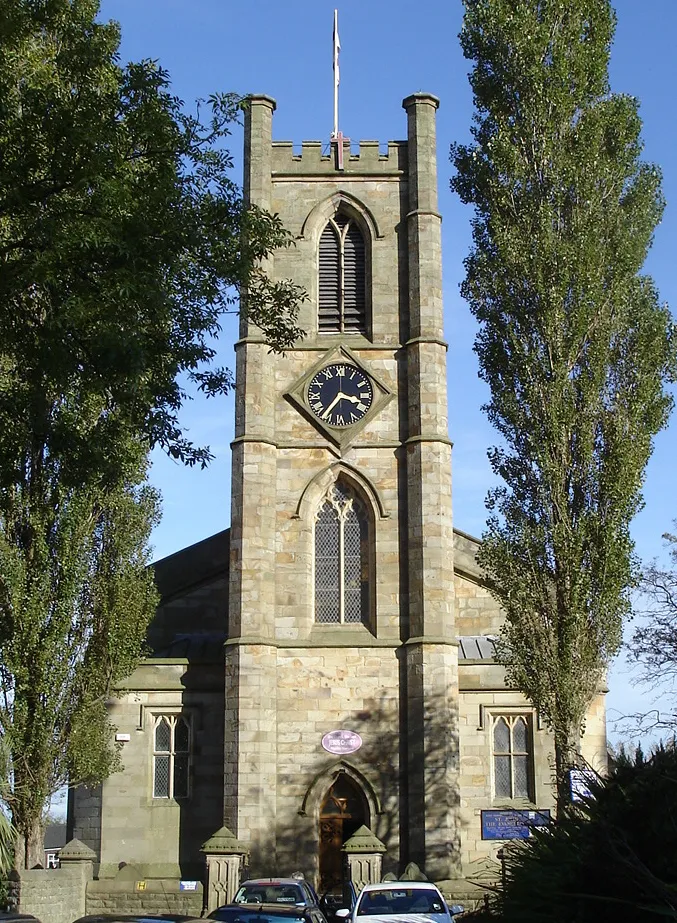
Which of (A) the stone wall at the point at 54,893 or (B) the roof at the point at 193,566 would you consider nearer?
(A) the stone wall at the point at 54,893

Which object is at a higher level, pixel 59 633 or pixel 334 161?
pixel 334 161

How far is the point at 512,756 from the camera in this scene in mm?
26297

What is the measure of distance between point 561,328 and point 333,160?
844 centimetres

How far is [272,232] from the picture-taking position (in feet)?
51.1

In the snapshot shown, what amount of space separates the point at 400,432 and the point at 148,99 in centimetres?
1387

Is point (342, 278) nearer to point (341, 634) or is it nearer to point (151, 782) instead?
point (341, 634)

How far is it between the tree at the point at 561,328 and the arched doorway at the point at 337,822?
4433mm

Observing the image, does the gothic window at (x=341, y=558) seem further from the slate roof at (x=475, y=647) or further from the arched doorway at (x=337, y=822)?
the arched doorway at (x=337, y=822)

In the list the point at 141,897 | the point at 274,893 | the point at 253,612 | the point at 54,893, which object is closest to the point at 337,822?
the point at 141,897

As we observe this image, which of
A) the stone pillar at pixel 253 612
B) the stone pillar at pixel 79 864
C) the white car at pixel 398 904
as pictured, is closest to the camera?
the white car at pixel 398 904

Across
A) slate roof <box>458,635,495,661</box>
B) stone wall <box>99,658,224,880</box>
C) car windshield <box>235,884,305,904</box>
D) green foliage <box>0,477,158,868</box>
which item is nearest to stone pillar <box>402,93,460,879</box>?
slate roof <box>458,635,495,661</box>

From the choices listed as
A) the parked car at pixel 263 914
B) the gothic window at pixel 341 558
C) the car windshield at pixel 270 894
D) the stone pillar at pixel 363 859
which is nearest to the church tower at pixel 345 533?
the gothic window at pixel 341 558

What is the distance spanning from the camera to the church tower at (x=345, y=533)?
25219 mm

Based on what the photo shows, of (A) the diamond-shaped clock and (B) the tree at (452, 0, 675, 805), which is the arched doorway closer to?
(B) the tree at (452, 0, 675, 805)
